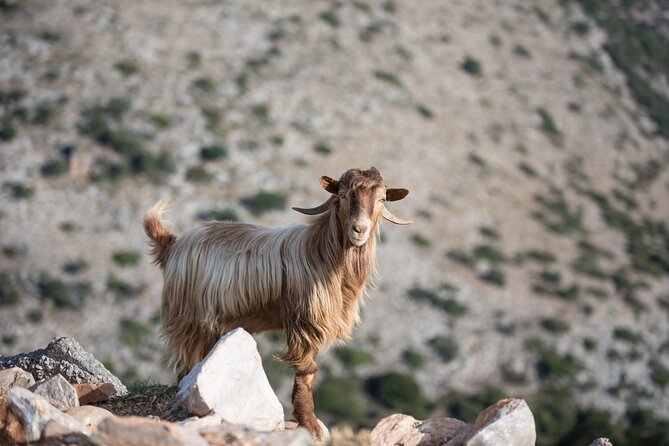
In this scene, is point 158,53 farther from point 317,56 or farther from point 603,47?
point 603,47

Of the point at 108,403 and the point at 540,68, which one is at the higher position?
the point at 108,403

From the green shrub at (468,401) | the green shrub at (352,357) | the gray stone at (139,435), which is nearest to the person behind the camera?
the gray stone at (139,435)

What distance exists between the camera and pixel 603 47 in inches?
2640

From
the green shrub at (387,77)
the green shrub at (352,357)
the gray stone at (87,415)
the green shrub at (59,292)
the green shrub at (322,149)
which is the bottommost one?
the green shrub at (59,292)

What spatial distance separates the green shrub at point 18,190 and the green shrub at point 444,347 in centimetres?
2363

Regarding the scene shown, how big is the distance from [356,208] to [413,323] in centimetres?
3581

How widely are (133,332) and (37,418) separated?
32.4 meters

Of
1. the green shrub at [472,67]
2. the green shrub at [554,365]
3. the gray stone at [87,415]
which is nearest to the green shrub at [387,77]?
the green shrub at [472,67]

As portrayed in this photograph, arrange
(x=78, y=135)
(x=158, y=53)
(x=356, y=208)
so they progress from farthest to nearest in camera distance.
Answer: (x=158, y=53)
(x=78, y=135)
(x=356, y=208)

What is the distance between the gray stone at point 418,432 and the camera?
7691 mm

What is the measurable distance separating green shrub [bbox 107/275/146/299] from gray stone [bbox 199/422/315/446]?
34.6m

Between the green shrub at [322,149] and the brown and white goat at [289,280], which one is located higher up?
the brown and white goat at [289,280]

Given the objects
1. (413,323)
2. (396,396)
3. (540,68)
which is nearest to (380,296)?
(413,323)

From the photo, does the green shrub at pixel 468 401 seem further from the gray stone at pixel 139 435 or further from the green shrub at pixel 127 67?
the gray stone at pixel 139 435
